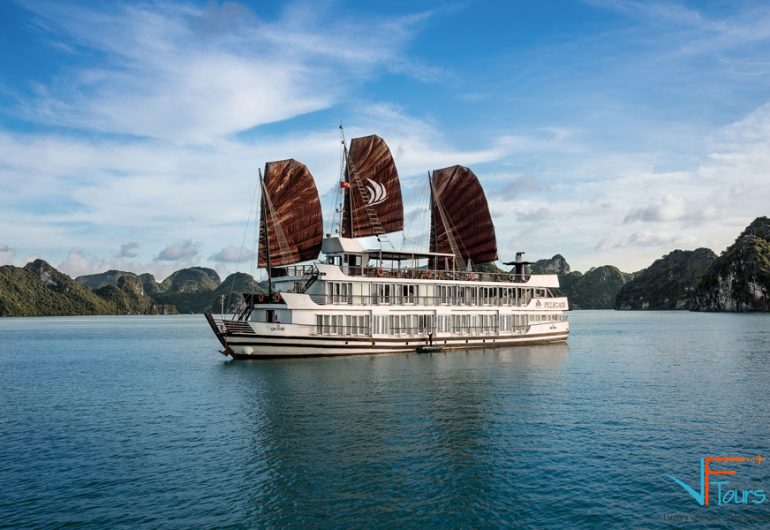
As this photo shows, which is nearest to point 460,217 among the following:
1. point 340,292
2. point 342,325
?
point 340,292

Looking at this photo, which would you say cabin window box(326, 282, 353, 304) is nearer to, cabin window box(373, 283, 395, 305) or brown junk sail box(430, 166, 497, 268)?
cabin window box(373, 283, 395, 305)

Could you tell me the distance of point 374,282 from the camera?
2034 inches

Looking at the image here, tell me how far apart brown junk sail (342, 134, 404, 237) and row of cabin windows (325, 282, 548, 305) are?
26.3ft

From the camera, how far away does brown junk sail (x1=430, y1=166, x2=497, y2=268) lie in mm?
64000

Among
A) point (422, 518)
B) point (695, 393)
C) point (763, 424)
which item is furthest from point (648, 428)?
point (422, 518)

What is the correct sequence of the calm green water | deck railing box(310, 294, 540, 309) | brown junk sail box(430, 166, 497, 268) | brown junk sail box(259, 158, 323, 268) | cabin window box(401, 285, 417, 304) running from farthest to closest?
brown junk sail box(430, 166, 497, 268)
brown junk sail box(259, 158, 323, 268)
cabin window box(401, 285, 417, 304)
deck railing box(310, 294, 540, 309)
the calm green water

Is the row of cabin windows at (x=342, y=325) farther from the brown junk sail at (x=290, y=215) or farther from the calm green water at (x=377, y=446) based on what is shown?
the brown junk sail at (x=290, y=215)

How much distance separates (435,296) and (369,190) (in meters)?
13.0

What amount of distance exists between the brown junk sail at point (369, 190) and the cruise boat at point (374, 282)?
4.0 inches

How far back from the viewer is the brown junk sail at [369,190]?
5794 centimetres

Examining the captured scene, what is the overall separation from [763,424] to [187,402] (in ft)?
98.4

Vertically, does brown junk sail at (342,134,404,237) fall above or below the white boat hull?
above

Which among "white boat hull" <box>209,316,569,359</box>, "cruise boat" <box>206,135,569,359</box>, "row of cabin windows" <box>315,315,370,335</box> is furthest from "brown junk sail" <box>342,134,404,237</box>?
"white boat hull" <box>209,316,569,359</box>

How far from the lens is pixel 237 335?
46.4 metres
